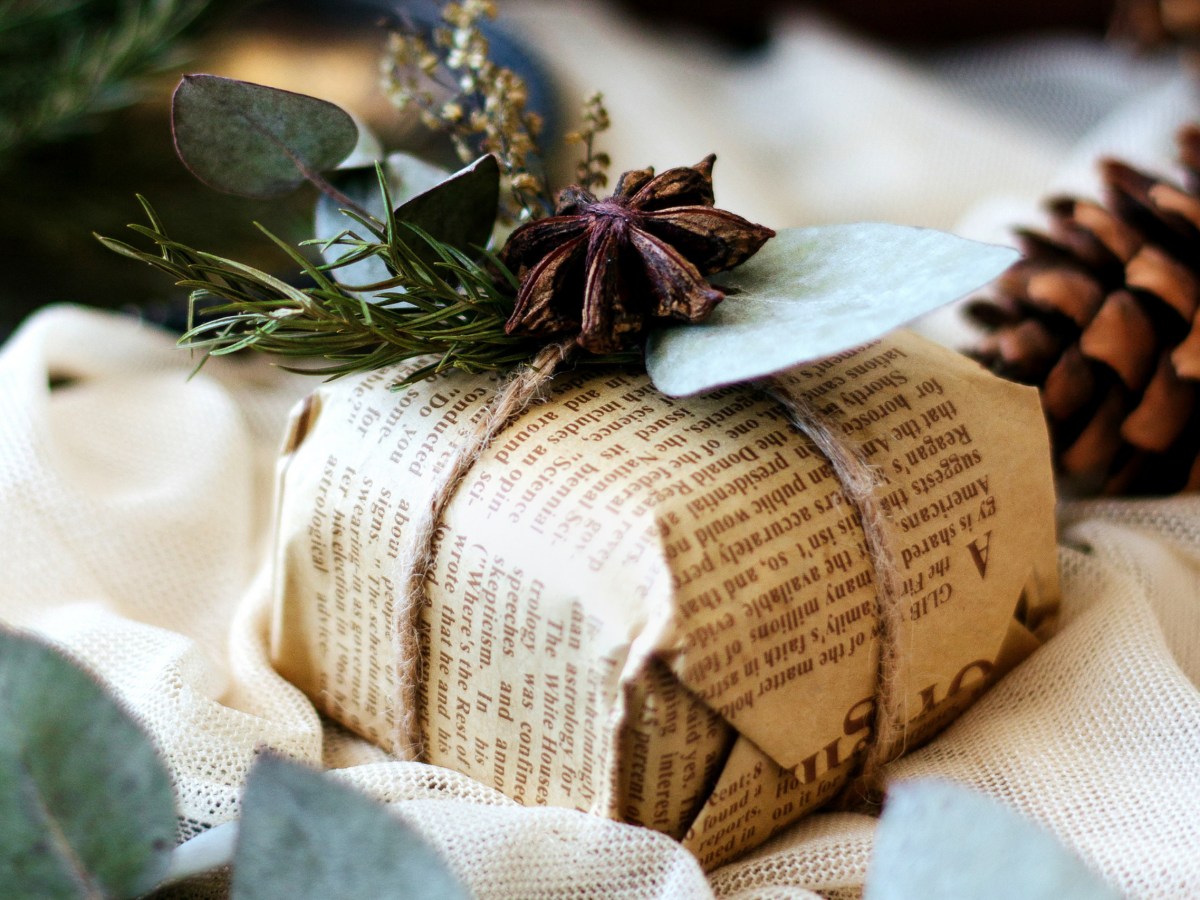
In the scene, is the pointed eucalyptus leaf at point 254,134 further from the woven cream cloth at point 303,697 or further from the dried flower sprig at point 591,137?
the woven cream cloth at point 303,697

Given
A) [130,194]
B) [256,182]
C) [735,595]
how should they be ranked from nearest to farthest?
[735,595]
[256,182]
[130,194]

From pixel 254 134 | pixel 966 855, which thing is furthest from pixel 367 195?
pixel 966 855

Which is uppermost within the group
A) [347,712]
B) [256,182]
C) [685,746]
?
[256,182]

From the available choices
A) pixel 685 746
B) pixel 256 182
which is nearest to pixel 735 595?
pixel 685 746

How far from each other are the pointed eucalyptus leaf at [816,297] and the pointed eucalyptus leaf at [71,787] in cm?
24

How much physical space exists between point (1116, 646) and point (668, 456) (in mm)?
265

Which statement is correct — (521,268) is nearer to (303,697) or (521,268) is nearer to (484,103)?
(484,103)

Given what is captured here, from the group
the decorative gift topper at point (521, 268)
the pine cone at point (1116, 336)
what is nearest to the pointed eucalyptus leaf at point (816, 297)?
the decorative gift topper at point (521, 268)

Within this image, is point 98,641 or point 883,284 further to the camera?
point 98,641

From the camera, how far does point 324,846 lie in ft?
1.12

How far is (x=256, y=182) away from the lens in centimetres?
55

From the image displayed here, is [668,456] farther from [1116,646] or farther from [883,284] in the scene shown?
[1116,646]

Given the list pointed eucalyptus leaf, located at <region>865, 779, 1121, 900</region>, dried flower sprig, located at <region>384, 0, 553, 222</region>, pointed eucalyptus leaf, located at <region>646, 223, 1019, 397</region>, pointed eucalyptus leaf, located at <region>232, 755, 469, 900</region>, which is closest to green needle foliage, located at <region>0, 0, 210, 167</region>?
dried flower sprig, located at <region>384, 0, 553, 222</region>

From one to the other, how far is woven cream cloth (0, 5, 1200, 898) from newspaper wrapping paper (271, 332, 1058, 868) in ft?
0.09
